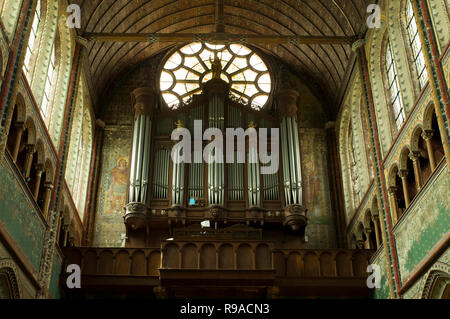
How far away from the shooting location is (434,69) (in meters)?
13.8

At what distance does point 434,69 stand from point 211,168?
8.98m

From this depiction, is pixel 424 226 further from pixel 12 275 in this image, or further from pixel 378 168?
pixel 12 275

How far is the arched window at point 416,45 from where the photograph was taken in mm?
15691

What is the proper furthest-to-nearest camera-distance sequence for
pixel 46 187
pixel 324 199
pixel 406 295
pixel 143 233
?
pixel 324 199
pixel 143 233
pixel 46 187
pixel 406 295

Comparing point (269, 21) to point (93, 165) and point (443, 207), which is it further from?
point (443, 207)

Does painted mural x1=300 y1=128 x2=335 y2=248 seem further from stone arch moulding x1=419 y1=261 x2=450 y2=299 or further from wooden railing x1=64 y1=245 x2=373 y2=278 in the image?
stone arch moulding x1=419 y1=261 x2=450 y2=299

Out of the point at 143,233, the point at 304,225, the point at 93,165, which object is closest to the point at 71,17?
the point at 93,165

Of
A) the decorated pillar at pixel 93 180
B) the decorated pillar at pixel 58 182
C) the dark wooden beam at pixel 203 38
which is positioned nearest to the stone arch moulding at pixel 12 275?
the decorated pillar at pixel 58 182

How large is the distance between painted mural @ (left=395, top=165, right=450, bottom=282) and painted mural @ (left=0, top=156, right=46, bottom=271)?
29.2 ft

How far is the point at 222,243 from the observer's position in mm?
17625

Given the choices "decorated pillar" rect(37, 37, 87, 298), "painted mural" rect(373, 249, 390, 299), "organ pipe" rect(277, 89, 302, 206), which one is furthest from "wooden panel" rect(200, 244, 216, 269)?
"painted mural" rect(373, 249, 390, 299)

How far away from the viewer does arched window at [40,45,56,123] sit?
57.3ft

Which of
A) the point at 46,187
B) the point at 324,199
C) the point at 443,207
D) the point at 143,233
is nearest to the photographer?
the point at 443,207

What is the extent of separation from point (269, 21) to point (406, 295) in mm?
12091
